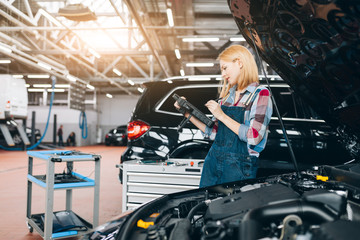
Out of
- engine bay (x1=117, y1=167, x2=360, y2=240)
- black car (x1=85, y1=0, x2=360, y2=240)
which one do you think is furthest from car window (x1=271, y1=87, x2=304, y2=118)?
engine bay (x1=117, y1=167, x2=360, y2=240)

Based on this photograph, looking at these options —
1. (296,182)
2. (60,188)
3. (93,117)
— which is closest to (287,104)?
(296,182)

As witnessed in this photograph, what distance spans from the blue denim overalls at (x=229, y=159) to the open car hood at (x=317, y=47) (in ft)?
1.31

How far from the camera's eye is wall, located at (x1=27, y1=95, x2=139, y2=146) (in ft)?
65.0

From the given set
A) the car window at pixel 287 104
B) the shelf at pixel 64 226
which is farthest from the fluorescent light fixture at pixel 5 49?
the car window at pixel 287 104

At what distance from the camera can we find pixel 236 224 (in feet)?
2.93

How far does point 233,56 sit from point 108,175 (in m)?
5.16

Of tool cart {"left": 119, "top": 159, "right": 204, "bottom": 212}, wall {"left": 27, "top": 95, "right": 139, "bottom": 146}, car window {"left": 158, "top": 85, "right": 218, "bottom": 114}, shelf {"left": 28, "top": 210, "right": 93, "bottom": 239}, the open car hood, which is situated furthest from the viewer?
wall {"left": 27, "top": 95, "right": 139, "bottom": 146}

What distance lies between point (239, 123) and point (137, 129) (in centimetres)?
181

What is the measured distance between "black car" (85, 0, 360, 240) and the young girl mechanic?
13 centimetres

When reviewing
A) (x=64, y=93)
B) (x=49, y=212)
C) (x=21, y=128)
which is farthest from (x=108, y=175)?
(x=64, y=93)

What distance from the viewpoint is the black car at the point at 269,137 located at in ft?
10.3

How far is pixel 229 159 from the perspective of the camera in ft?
5.33

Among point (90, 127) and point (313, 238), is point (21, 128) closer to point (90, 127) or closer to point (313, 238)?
point (90, 127)

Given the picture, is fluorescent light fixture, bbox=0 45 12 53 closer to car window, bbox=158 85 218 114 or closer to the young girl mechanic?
car window, bbox=158 85 218 114
